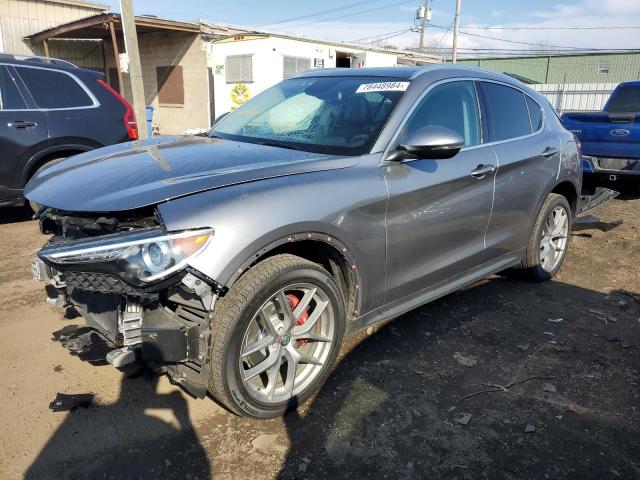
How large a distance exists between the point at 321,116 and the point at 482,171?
3.82 ft

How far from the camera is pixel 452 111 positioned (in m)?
3.69

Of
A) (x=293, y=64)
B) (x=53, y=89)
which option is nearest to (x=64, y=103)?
(x=53, y=89)

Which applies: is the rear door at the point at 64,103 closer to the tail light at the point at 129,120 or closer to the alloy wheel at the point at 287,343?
the tail light at the point at 129,120

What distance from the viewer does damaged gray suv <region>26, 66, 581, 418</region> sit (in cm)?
239

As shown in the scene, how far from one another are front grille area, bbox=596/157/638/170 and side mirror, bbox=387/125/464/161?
20.7 feet

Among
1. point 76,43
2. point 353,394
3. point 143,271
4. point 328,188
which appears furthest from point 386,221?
point 76,43

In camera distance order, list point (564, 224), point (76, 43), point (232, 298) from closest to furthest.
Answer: point (232, 298)
point (564, 224)
point (76, 43)

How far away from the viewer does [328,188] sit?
2822 mm

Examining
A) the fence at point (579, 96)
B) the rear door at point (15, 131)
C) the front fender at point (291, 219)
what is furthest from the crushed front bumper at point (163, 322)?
the fence at point (579, 96)

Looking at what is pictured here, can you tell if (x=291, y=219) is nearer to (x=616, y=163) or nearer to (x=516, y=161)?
(x=516, y=161)

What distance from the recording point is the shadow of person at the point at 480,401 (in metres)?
2.55

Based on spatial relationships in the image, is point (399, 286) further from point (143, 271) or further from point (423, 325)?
point (143, 271)

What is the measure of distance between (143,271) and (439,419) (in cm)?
171

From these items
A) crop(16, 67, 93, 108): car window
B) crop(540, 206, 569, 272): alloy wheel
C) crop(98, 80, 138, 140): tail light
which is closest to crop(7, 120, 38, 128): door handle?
crop(16, 67, 93, 108): car window
